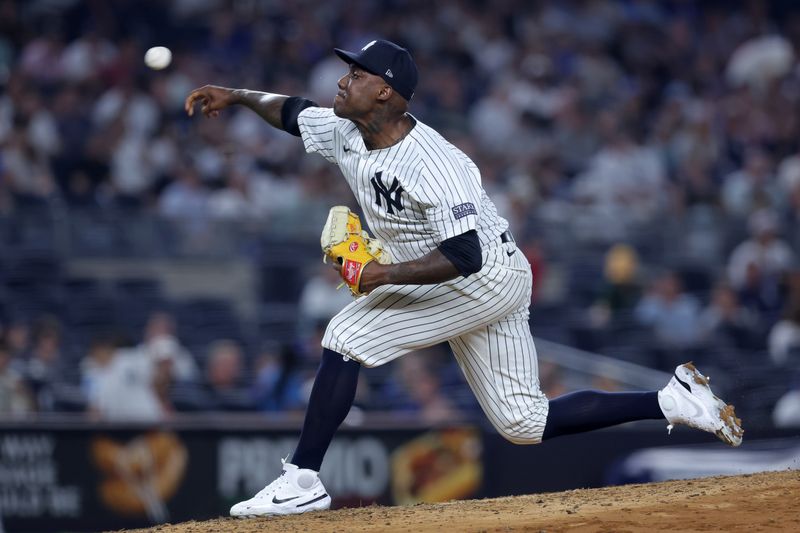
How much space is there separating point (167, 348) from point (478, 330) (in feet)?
15.9

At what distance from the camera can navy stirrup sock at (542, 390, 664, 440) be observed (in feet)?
17.4

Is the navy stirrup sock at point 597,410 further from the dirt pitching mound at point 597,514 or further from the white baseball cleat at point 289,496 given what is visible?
the white baseball cleat at point 289,496

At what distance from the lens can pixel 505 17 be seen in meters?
14.7

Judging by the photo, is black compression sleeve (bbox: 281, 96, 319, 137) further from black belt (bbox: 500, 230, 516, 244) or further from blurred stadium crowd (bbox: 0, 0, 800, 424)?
blurred stadium crowd (bbox: 0, 0, 800, 424)

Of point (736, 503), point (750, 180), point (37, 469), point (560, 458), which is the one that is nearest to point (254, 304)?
point (37, 469)

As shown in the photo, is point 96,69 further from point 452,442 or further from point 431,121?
point 452,442

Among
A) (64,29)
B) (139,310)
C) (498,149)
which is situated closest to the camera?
(139,310)

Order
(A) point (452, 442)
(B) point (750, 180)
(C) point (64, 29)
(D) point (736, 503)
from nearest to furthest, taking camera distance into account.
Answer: (D) point (736, 503)
(A) point (452, 442)
(B) point (750, 180)
(C) point (64, 29)

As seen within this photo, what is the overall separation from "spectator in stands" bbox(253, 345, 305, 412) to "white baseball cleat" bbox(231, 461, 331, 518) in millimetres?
4081

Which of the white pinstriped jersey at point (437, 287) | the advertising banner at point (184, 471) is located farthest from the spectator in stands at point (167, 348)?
the white pinstriped jersey at point (437, 287)

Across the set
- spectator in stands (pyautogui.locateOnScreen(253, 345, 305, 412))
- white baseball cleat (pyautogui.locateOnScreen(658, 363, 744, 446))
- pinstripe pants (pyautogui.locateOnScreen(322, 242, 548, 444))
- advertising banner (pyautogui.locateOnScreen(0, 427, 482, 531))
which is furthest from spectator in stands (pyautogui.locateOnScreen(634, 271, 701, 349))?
pinstripe pants (pyautogui.locateOnScreen(322, 242, 548, 444))

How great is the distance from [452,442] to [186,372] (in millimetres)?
2378

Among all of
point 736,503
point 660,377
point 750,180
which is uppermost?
point 750,180

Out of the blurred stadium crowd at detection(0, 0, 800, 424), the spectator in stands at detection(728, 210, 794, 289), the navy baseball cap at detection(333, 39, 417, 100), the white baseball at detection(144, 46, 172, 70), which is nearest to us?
the navy baseball cap at detection(333, 39, 417, 100)
